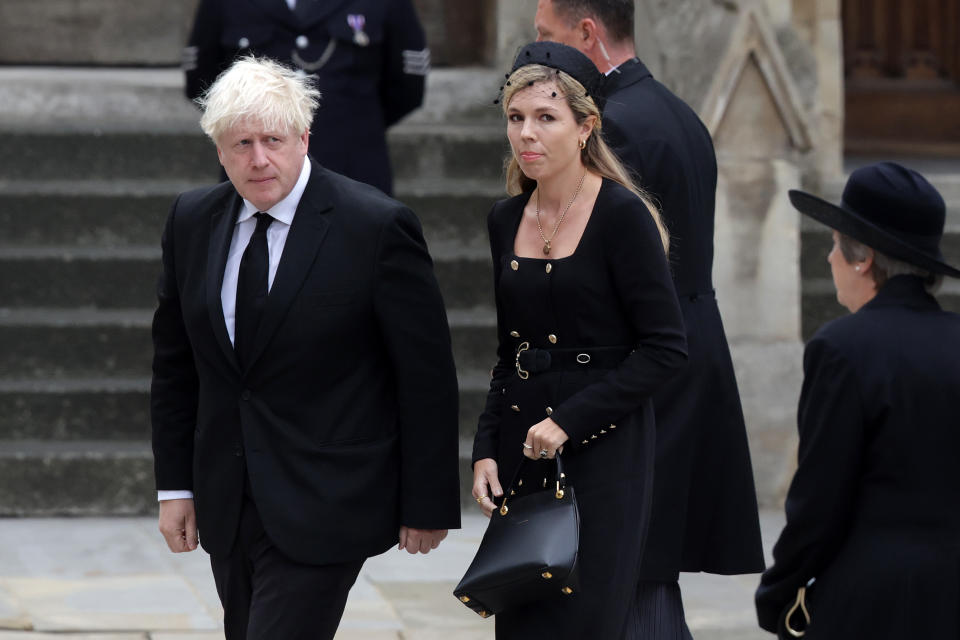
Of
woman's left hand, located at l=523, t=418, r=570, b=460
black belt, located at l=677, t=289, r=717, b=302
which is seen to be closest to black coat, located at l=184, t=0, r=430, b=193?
black belt, located at l=677, t=289, r=717, b=302

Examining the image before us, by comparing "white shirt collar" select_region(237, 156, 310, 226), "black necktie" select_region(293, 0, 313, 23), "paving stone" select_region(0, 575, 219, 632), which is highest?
"black necktie" select_region(293, 0, 313, 23)

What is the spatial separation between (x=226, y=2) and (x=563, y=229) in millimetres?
2939

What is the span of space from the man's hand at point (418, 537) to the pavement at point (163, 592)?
5.07 ft

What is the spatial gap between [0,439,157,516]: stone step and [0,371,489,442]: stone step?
214 millimetres

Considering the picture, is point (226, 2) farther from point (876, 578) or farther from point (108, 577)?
point (876, 578)

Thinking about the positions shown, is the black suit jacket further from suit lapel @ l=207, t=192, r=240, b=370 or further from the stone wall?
the stone wall

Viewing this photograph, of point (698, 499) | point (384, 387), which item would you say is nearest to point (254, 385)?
point (384, 387)

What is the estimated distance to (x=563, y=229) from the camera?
11.8 feet

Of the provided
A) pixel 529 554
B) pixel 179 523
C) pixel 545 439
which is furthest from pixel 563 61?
pixel 179 523

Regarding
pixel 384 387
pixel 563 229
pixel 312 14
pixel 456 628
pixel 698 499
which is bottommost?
pixel 456 628

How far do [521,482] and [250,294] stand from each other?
690 mm

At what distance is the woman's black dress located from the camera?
3.47 m

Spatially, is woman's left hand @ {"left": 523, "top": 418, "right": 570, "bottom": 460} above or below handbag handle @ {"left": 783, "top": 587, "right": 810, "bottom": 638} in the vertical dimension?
above

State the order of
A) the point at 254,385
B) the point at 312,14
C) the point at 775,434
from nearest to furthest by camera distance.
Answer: the point at 254,385
the point at 312,14
the point at 775,434
